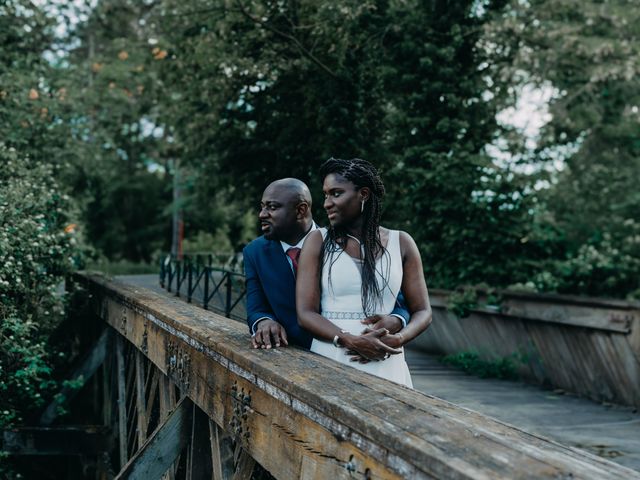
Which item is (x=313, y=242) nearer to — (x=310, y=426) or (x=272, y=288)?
(x=272, y=288)

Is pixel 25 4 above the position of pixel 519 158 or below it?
above

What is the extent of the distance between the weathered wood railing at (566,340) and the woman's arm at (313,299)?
5.99 m

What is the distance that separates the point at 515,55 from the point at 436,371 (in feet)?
17.0

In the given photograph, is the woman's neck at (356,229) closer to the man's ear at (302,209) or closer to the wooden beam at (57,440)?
the man's ear at (302,209)

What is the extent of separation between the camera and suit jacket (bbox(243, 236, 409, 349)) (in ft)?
13.5

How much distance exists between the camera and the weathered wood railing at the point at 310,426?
A: 1972 mm

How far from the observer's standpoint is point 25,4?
44.9 ft

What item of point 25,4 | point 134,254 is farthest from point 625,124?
point 134,254

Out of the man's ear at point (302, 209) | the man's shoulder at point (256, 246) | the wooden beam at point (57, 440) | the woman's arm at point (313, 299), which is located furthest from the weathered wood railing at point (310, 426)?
the wooden beam at point (57, 440)

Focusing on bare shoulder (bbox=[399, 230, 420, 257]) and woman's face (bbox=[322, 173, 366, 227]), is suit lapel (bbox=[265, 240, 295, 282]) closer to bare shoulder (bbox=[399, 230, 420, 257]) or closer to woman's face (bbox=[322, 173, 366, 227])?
woman's face (bbox=[322, 173, 366, 227])

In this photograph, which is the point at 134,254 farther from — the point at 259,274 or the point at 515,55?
the point at 259,274

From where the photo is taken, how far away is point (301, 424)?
2.95 m

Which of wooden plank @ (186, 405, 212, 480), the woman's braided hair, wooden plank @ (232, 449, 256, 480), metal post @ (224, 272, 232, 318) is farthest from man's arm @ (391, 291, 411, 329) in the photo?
metal post @ (224, 272, 232, 318)

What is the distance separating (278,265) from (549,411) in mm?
5268
